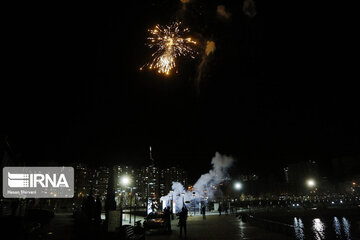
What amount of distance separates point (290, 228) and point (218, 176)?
58.5 metres

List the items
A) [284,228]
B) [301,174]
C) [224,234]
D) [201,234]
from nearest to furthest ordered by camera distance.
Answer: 1. [224,234]
2. [201,234]
3. [284,228]
4. [301,174]

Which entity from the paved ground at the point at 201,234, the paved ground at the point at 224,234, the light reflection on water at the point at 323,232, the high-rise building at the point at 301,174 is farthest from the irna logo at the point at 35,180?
the high-rise building at the point at 301,174

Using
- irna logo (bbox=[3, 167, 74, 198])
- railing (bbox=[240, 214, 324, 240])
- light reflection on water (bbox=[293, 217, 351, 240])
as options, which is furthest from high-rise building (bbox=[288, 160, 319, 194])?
irna logo (bbox=[3, 167, 74, 198])

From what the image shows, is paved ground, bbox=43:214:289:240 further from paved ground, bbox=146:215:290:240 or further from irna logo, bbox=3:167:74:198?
irna logo, bbox=3:167:74:198

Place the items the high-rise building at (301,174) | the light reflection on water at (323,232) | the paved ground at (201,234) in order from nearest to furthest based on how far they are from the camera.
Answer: the paved ground at (201,234) → the light reflection on water at (323,232) → the high-rise building at (301,174)

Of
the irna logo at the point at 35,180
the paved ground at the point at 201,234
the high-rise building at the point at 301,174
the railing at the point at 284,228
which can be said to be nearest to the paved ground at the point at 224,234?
the paved ground at the point at 201,234

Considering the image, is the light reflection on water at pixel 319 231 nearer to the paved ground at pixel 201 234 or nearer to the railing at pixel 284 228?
the railing at pixel 284 228

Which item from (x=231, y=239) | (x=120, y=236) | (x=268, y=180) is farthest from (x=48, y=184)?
(x=268, y=180)

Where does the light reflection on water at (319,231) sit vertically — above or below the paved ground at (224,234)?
below

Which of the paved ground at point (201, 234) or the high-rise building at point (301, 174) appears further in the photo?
the high-rise building at point (301, 174)

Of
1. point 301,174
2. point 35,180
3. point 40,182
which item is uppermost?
point 35,180

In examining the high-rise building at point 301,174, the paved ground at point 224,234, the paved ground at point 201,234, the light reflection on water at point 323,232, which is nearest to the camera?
the paved ground at point 201,234

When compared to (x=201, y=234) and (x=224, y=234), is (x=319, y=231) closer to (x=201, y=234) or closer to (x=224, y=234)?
(x=224, y=234)

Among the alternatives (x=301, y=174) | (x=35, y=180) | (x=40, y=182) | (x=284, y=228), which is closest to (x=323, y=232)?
(x=284, y=228)
